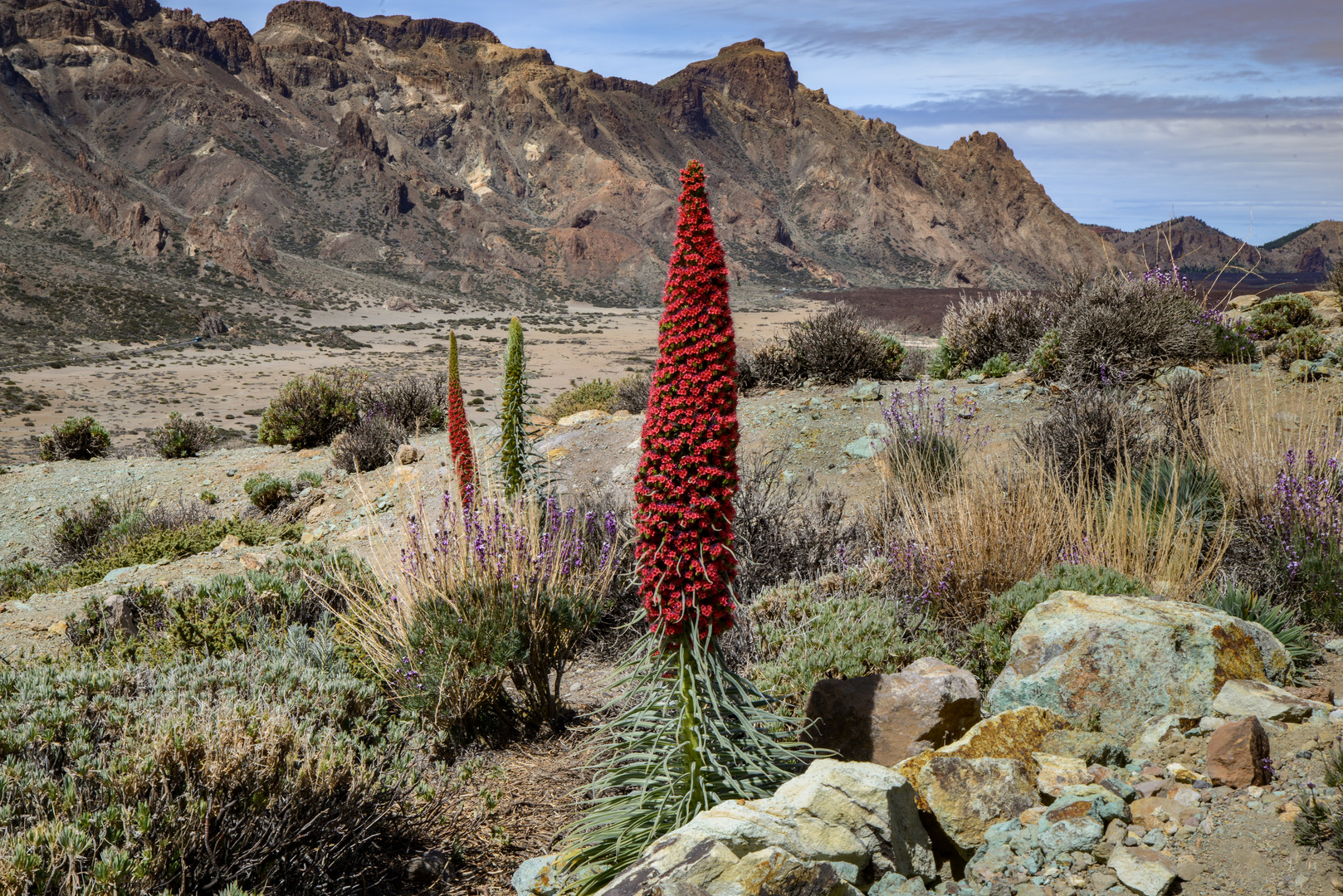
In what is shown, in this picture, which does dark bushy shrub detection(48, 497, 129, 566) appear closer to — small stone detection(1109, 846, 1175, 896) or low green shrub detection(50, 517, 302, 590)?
low green shrub detection(50, 517, 302, 590)

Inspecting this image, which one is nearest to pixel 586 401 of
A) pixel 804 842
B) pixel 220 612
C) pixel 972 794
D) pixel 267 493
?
pixel 267 493

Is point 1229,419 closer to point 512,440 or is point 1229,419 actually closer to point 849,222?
point 512,440

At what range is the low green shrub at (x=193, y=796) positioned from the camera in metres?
2.09

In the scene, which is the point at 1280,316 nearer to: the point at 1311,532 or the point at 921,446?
the point at 921,446

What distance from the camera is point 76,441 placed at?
1334 cm

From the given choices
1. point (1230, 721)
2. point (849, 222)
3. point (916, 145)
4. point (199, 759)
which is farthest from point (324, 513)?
point (916, 145)

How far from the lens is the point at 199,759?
2410 millimetres

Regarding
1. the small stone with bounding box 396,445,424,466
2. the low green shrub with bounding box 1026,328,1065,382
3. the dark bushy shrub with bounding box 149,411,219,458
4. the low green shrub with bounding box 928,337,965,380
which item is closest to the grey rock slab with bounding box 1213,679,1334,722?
the low green shrub with bounding box 1026,328,1065,382

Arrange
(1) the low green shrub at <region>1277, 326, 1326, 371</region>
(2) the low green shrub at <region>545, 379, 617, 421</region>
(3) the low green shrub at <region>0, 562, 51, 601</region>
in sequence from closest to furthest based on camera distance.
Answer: (3) the low green shrub at <region>0, 562, 51, 601</region>, (1) the low green shrub at <region>1277, 326, 1326, 371</region>, (2) the low green shrub at <region>545, 379, 617, 421</region>

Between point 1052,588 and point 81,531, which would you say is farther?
point 81,531

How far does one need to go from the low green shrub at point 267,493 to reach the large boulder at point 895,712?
8.62m

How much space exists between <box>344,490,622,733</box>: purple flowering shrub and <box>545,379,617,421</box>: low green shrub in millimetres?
8923

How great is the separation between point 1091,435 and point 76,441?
15.3m

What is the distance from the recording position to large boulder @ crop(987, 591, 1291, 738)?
117 inches
